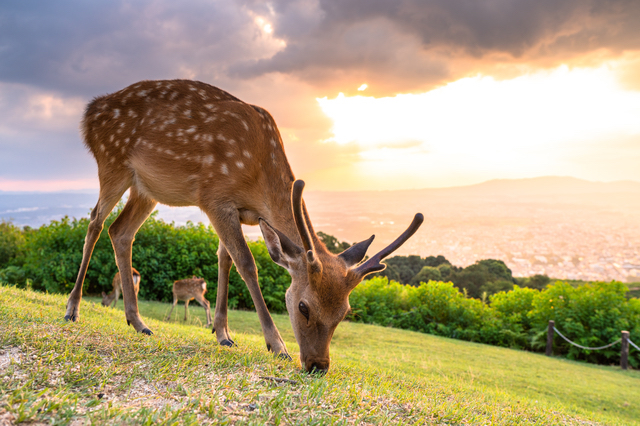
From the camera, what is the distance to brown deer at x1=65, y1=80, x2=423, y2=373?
11.2 ft

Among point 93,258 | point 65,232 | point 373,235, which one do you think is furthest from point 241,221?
point 65,232

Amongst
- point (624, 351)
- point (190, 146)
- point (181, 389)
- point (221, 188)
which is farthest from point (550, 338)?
point (181, 389)

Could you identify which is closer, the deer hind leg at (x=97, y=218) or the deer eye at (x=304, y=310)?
the deer eye at (x=304, y=310)

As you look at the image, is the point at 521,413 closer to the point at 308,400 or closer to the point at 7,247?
the point at 308,400

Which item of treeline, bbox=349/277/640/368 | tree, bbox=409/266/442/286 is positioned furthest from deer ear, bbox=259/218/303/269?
tree, bbox=409/266/442/286

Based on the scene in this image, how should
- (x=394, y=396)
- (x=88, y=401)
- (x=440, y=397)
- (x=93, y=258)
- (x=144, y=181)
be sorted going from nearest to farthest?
(x=88, y=401) < (x=394, y=396) < (x=440, y=397) < (x=144, y=181) < (x=93, y=258)

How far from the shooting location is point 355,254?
3830 mm

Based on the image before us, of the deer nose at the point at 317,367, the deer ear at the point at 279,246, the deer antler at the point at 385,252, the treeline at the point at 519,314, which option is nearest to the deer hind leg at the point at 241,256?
the deer ear at the point at 279,246

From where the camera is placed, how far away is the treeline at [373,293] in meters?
11.1

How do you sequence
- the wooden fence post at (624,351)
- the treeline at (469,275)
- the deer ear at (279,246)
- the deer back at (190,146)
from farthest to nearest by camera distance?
1. the treeline at (469,275)
2. the wooden fence post at (624,351)
3. the deer back at (190,146)
4. the deer ear at (279,246)

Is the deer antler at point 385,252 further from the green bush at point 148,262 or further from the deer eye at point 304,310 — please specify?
the green bush at point 148,262

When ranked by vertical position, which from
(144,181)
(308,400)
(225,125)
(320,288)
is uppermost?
(225,125)

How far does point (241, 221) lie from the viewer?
4.45 m

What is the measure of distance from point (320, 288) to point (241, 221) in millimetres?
1510
